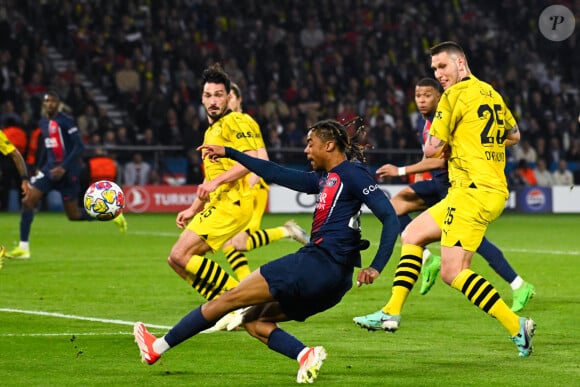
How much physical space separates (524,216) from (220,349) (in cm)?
2237

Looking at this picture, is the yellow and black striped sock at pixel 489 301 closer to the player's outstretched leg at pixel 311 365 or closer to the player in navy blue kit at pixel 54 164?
the player's outstretched leg at pixel 311 365

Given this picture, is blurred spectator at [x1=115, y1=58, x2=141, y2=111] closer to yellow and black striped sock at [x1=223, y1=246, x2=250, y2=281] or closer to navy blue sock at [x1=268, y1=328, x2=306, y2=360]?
yellow and black striped sock at [x1=223, y1=246, x2=250, y2=281]

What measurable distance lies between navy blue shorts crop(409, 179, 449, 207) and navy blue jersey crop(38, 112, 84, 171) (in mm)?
6905

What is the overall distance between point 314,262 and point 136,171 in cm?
2272

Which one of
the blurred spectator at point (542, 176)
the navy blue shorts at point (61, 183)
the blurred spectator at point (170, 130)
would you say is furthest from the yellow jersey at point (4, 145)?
the blurred spectator at point (542, 176)

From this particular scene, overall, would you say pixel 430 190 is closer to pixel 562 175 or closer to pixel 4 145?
pixel 4 145

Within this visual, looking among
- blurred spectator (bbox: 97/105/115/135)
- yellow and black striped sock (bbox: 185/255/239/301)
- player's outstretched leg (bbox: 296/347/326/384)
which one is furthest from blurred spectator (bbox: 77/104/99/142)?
player's outstretched leg (bbox: 296/347/326/384)

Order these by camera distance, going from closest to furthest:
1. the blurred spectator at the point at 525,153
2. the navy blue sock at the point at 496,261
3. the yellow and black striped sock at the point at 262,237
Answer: the navy blue sock at the point at 496,261
the yellow and black striped sock at the point at 262,237
the blurred spectator at the point at 525,153

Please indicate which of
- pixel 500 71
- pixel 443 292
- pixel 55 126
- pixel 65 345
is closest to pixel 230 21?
pixel 500 71

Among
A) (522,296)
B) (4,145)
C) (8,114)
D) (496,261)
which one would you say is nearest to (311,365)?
(522,296)

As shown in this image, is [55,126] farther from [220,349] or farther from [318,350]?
[318,350]

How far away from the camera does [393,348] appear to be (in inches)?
378

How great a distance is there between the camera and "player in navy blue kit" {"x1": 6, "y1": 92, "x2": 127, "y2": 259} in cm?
1797

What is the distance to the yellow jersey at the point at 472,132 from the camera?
9.33 meters
